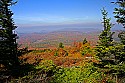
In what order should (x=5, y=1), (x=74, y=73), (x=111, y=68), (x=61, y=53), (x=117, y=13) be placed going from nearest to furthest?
1. (x=117, y=13)
2. (x=111, y=68)
3. (x=5, y=1)
4. (x=74, y=73)
5. (x=61, y=53)

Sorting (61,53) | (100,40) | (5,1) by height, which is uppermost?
(5,1)

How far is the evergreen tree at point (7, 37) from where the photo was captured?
23859mm

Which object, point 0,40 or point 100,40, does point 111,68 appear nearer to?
point 100,40

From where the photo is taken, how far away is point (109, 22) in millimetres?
23734

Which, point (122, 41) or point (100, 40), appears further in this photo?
point (100, 40)

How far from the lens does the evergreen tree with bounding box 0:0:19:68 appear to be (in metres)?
23.9

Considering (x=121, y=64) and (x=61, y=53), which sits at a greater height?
(x=121, y=64)

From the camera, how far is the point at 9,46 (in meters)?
24.5

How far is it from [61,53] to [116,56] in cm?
3274

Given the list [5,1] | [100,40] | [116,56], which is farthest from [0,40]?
[116,56]

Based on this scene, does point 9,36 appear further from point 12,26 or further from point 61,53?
point 61,53

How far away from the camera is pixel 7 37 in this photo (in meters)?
24.5

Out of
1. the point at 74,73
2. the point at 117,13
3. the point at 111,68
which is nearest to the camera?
the point at 117,13

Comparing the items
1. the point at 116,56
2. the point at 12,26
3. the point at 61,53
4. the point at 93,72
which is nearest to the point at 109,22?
the point at 116,56
